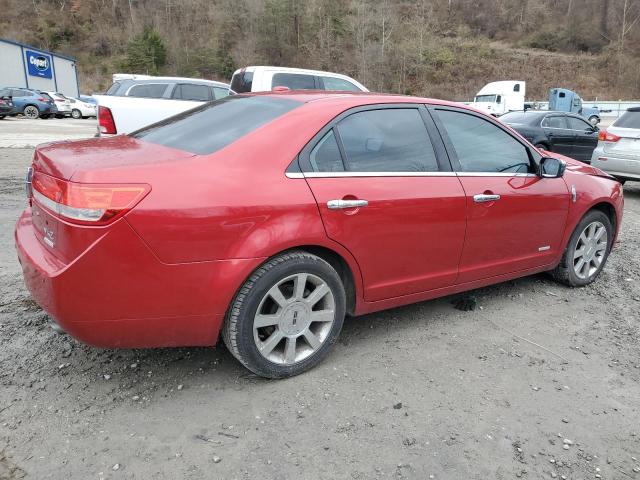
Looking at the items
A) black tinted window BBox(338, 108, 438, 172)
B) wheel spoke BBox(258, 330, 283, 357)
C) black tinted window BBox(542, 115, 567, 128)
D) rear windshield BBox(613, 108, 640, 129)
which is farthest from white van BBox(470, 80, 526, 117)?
wheel spoke BBox(258, 330, 283, 357)

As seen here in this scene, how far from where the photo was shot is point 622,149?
28.8ft

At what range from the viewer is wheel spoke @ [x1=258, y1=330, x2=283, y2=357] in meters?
2.74

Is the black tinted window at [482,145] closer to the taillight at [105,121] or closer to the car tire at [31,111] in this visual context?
the taillight at [105,121]

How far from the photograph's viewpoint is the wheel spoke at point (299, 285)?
9.03 feet

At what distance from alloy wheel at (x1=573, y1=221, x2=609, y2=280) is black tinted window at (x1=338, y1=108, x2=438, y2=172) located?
194 cm

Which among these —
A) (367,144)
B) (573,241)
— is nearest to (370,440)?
(367,144)

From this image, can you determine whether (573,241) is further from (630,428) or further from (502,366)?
(630,428)

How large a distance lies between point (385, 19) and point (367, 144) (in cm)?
6700

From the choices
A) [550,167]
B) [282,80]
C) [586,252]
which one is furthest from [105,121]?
[586,252]

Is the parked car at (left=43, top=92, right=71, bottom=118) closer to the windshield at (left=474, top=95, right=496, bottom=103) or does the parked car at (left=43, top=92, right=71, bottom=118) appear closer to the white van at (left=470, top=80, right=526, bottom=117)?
the white van at (left=470, top=80, right=526, bottom=117)

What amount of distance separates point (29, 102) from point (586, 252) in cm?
2684

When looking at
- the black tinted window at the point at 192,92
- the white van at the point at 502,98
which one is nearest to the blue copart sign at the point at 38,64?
the white van at the point at 502,98

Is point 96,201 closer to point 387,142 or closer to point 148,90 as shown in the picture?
point 387,142

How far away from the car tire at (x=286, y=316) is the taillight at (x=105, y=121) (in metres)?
7.38
